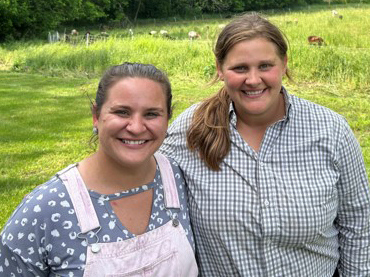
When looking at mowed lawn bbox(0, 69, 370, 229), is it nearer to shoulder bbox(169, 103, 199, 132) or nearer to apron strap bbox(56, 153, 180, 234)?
shoulder bbox(169, 103, 199, 132)

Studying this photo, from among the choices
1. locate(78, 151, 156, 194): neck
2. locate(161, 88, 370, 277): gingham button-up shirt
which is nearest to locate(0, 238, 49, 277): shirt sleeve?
locate(78, 151, 156, 194): neck

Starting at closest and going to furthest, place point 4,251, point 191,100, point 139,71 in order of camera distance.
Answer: point 4,251
point 139,71
point 191,100

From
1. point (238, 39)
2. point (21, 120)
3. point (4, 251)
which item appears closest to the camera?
point (4, 251)

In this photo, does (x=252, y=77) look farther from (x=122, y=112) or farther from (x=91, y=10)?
(x=91, y=10)

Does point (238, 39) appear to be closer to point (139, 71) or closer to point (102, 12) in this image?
point (139, 71)

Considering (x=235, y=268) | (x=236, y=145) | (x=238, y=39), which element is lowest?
(x=235, y=268)

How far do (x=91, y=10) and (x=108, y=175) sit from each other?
45.4 meters

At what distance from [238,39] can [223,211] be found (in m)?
0.70

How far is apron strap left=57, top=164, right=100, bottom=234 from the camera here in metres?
1.73

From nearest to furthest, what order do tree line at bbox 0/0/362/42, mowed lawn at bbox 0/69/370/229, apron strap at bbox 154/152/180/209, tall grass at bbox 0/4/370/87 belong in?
apron strap at bbox 154/152/180/209
mowed lawn at bbox 0/69/370/229
tall grass at bbox 0/4/370/87
tree line at bbox 0/0/362/42

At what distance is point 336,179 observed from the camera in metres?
2.10

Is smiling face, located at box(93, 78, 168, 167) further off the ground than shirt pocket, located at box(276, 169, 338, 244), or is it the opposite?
smiling face, located at box(93, 78, 168, 167)

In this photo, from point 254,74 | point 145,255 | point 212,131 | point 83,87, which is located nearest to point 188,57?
point 83,87

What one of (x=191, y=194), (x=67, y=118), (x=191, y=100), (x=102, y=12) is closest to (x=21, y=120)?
(x=67, y=118)
